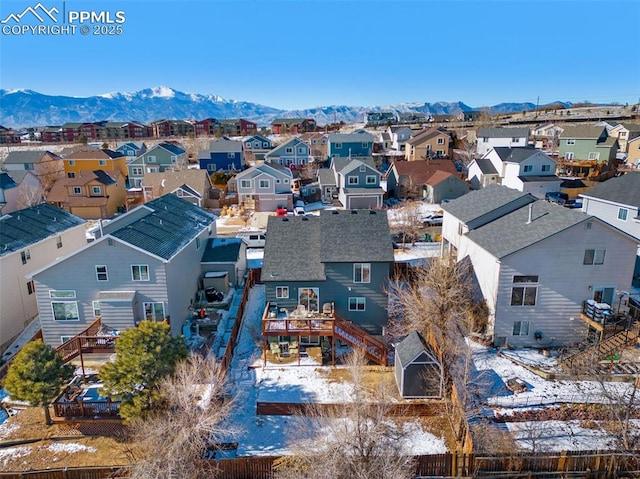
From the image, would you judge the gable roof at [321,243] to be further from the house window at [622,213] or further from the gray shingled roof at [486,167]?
the gray shingled roof at [486,167]

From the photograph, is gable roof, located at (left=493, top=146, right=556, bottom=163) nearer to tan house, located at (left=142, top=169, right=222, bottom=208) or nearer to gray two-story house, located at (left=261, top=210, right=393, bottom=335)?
gray two-story house, located at (left=261, top=210, right=393, bottom=335)

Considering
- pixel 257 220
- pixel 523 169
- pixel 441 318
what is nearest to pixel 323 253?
pixel 441 318

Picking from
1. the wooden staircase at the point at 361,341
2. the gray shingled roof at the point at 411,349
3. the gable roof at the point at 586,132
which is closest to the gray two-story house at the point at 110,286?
the wooden staircase at the point at 361,341

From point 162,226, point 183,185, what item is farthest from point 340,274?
point 183,185

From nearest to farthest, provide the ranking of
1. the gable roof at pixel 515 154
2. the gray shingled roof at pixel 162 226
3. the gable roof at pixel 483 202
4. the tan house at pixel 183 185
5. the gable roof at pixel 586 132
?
the gray shingled roof at pixel 162 226 → the gable roof at pixel 483 202 → the gable roof at pixel 515 154 → the tan house at pixel 183 185 → the gable roof at pixel 586 132

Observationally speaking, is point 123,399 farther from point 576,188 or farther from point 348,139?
point 348,139

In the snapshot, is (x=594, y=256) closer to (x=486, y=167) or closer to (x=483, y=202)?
(x=483, y=202)
